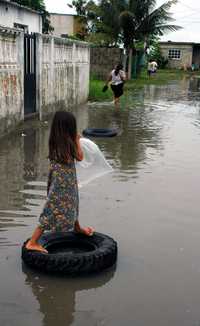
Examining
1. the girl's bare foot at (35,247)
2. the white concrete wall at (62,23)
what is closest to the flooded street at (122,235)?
the girl's bare foot at (35,247)

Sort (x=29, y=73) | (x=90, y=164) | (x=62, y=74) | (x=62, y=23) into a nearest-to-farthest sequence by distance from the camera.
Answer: (x=90, y=164) → (x=29, y=73) → (x=62, y=74) → (x=62, y=23)

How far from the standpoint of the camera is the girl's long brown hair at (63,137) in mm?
4309

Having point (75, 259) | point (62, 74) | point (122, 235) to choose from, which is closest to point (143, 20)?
point (62, 74)

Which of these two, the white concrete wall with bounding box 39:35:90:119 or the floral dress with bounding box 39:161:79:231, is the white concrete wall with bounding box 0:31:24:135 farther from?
the floral dress with bounding box 39:161:79:231

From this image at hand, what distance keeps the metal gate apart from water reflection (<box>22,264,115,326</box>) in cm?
832

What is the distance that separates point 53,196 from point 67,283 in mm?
791

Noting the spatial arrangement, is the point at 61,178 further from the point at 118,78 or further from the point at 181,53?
the point at 181,53

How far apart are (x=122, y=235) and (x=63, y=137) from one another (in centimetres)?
145

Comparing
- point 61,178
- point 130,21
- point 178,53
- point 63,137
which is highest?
point 130,21

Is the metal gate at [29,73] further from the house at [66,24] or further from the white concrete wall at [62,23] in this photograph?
the white concrete wall at [62,23]

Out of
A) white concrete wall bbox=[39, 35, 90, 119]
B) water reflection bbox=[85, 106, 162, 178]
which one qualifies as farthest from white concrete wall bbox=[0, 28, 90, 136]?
water reflection bbox=[85, 106, 162, 178]

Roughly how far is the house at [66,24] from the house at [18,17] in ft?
67.3

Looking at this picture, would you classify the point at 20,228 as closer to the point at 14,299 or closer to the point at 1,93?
the point at 14,299

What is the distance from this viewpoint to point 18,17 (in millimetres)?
20828
